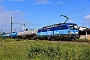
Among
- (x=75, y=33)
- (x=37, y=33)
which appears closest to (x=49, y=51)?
(x=75, y=33)

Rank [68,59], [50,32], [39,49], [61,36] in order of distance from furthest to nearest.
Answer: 1. [50,32]
2. [61,36]
3. [39,49]
4. [68,59]

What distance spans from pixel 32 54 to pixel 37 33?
165ft

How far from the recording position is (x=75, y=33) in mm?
42844

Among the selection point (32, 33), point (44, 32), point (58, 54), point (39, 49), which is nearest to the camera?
point (58, 54)

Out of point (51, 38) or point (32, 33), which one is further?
point (32, 33)

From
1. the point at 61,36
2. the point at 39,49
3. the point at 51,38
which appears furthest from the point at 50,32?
the point at 39,49

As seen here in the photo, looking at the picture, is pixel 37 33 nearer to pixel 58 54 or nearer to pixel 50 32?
pixel 50 32

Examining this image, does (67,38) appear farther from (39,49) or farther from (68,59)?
(68,59)

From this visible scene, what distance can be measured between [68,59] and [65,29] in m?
33.3

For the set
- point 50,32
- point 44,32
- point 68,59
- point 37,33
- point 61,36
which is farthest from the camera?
point 37,33

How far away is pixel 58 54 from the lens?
42.8ft

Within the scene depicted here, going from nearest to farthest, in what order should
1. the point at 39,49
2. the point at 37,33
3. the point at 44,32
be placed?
1. the point at 39,49
2. the point at 44,32
3. the point at 37,33

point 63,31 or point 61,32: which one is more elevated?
point 63,31

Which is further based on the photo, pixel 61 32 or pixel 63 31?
pixel 61 32
